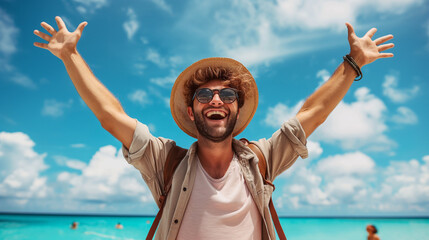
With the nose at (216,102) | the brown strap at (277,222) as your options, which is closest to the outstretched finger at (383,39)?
the nose at (216,102)

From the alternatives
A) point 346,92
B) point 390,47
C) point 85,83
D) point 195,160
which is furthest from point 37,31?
point 390,47

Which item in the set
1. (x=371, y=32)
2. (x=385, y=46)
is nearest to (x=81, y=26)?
(x=371, y=32)

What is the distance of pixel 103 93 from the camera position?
8.32 ft

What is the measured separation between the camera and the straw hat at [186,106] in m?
2.98

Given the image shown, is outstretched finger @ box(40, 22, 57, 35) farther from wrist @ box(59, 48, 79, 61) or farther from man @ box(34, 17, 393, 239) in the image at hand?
wrist @ box(59, 48, 79, 61)

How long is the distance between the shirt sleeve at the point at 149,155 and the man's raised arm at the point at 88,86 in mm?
74

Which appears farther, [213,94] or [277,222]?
[213,94]

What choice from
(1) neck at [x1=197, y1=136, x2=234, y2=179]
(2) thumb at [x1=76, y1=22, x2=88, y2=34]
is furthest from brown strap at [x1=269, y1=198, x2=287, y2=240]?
(2) thumb at [x1=76, y1=22, x2=88, y2=34]

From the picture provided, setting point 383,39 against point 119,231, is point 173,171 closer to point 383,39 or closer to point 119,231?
point 383,39

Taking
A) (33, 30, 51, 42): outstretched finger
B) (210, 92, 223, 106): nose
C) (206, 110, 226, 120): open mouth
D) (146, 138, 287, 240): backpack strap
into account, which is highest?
(33, 30, 51, 42): outstretched finger

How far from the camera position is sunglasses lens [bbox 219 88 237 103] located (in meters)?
2.72

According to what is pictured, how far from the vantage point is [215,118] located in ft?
8.94

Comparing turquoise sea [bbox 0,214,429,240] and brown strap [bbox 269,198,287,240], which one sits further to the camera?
turquoise sea [bbox 0,214,429,240]

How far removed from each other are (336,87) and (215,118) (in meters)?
1.23
